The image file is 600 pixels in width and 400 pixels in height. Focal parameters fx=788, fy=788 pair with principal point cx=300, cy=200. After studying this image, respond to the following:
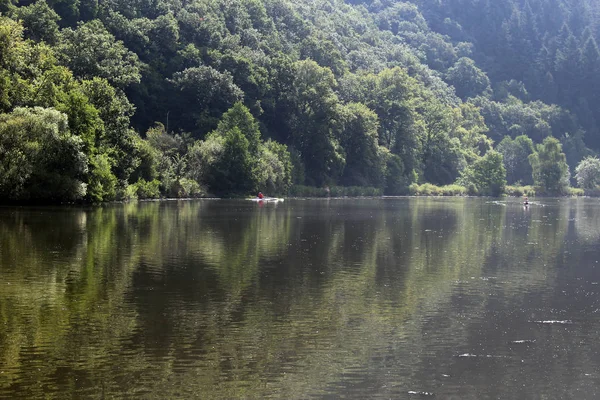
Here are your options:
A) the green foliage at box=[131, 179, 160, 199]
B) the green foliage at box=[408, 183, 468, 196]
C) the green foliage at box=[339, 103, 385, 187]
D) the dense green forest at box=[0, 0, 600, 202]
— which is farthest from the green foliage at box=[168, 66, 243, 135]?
Answer: the green foliage at box=[408, 183, 468, 196]

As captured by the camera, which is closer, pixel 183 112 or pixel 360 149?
pixel 183 112

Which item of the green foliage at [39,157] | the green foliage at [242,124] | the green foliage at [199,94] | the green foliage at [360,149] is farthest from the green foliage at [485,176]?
the green foliage at [39,157]

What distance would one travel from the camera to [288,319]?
82.7 ft

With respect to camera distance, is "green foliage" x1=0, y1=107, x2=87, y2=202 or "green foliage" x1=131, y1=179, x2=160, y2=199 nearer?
"green foliage" x1=0, y1=107, x2=87, y2=202

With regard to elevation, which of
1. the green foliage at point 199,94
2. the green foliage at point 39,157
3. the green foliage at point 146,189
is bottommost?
the green foliage at point 146,189

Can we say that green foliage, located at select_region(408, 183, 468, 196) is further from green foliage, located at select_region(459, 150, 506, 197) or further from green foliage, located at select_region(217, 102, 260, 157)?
green foliage, located at select_region(217, 102, 260, 157)

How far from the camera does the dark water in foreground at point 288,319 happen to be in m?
18.7

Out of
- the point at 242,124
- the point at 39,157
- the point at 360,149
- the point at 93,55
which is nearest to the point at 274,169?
the point at 242,124

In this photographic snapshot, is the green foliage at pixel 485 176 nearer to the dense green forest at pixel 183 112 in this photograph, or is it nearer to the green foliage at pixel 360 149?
the dense green forest at pixel 183 112

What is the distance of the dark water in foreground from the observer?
18703 millimetres

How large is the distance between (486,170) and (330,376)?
590ft

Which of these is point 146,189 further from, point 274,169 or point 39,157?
point 274,169

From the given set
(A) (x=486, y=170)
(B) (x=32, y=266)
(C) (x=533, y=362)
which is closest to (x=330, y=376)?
(C) (x=533, y=362)

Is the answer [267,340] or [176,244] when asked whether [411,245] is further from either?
[267,340]
